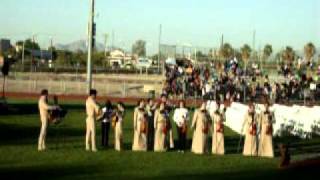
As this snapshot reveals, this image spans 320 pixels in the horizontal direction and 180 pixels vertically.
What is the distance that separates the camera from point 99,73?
297ft

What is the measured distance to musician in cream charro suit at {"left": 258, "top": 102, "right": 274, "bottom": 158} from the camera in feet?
73.9

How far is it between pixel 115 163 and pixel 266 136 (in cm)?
577

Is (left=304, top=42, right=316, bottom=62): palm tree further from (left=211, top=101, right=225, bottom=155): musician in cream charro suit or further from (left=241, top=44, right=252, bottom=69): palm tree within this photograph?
(left=211, top=101, right=225, bottom=155): musician in cream charro suit

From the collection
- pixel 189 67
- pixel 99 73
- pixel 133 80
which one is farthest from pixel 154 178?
pixel 99 73

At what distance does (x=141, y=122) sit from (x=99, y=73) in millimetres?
68204

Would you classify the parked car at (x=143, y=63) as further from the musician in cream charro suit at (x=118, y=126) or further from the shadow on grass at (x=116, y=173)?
the shadow on grass at (x=116, y=173)

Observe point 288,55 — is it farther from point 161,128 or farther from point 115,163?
point 115,163

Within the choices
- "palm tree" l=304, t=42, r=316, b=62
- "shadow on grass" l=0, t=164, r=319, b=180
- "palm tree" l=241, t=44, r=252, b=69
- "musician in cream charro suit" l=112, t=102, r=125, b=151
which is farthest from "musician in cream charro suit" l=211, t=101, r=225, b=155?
"palm tree" l=304, t=42, r=316, b=62

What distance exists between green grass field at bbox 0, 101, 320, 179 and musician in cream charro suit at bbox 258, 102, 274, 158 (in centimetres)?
70

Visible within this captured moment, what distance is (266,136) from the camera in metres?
22.5

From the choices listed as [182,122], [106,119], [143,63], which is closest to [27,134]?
[106,119]

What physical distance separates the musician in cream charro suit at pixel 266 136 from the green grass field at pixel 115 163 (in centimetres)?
70

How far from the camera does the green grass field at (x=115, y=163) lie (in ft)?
56.5

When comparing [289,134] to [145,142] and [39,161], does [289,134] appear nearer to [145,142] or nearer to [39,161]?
[145,142]
